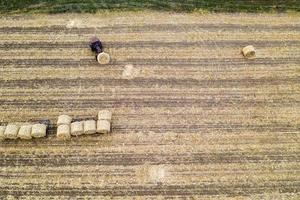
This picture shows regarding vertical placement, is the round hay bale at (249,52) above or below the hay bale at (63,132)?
above

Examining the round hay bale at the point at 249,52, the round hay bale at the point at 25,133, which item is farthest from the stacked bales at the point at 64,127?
the round hay bale at the point at 249,52

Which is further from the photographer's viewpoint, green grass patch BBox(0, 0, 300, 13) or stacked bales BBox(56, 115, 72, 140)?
green grass patch BBox(0, 0, 300, 13)

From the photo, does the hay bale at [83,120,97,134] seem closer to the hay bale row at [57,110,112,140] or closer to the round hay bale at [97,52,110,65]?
the hay bale row at [57,110,112,140]

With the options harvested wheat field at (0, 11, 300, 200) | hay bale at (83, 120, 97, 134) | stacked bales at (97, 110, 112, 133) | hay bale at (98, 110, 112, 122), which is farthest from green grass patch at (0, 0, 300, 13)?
hay bale at (83, 120, 97, 134)

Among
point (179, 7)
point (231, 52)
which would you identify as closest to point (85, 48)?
point (179, 7)

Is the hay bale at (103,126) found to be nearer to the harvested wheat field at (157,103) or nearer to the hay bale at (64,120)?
the harvested wheat field at (157,103)

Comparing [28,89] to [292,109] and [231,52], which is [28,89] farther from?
[292,109]
